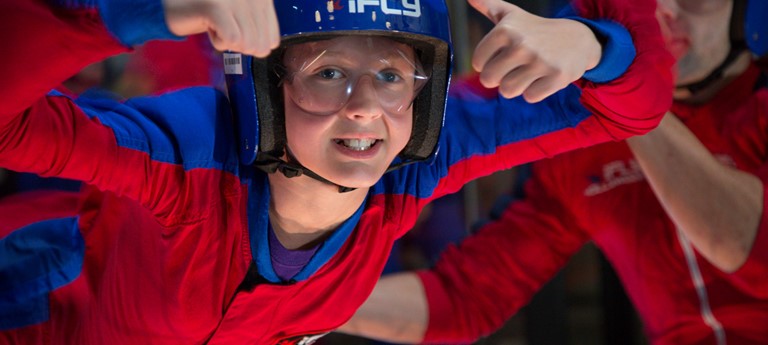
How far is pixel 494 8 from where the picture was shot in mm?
1156

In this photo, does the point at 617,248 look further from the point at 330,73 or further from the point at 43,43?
the point at 43,43

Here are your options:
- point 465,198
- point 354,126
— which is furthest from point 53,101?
point 465,198

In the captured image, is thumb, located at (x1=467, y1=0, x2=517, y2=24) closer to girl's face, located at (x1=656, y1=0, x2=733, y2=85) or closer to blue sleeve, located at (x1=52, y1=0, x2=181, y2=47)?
blue sleeve, located at (x1=52, y1=0, x2=181, y2=47)

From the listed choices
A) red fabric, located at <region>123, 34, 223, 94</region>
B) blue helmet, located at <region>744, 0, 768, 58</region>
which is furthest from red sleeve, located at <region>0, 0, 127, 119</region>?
blue helmet, located at <region>744, 0, 768, 58</region>

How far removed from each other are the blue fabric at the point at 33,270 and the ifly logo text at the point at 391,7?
28.0 inches

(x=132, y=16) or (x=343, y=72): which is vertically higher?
(x=132, y=16)

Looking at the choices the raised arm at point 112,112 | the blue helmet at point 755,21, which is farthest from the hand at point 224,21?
the blue helmet at point 755,21

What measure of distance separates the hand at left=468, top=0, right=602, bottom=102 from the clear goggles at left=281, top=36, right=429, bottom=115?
19 centimetres

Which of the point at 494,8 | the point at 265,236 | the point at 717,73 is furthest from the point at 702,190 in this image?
the point at 265,236

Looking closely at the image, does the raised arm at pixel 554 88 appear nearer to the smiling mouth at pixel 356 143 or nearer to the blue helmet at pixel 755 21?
the smiling mouth at pixel 356 143

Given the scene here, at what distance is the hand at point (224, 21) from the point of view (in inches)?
35.5

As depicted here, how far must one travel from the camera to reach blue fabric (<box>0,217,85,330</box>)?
1.52 metres

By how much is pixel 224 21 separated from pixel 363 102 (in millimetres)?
390

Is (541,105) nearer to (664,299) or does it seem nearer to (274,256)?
(274,256)
